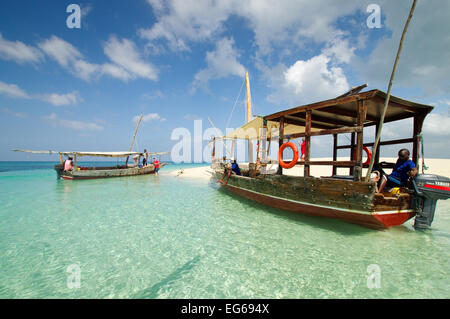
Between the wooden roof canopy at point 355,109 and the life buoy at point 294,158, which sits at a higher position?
the wooden roof canopy at point 355,109

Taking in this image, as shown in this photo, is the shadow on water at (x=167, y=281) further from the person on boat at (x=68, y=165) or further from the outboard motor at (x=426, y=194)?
the person on boat at (x=68, y=165)

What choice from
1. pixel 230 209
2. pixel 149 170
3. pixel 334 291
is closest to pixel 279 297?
pixel 334 291

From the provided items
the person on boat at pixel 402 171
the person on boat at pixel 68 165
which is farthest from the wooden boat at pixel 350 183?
the person on boat at pixel 68 165

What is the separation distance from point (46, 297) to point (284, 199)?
21.0 ft

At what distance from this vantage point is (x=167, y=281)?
3232 mm

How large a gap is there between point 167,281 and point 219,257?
3.94 feet

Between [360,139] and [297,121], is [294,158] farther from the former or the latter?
[297,121]

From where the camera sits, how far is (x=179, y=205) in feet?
28.6

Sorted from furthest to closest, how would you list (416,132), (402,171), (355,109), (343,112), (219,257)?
(343,112)
(355,109)
(416,132)
(402,171)
(219,257)

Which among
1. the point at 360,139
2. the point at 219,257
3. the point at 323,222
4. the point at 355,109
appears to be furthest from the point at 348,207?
the point at 219,257

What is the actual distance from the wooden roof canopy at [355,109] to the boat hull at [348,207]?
247 centimetres

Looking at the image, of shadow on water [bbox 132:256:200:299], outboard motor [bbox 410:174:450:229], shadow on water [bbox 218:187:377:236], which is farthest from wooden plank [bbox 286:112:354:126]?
shadow on water [bbox 132:256:200:299]

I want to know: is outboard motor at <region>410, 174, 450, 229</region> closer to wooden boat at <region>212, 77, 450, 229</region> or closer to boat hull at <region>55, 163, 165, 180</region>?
wooden boat at <region>212, 77, 450, 229</region>

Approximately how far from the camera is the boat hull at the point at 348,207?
185 inches
